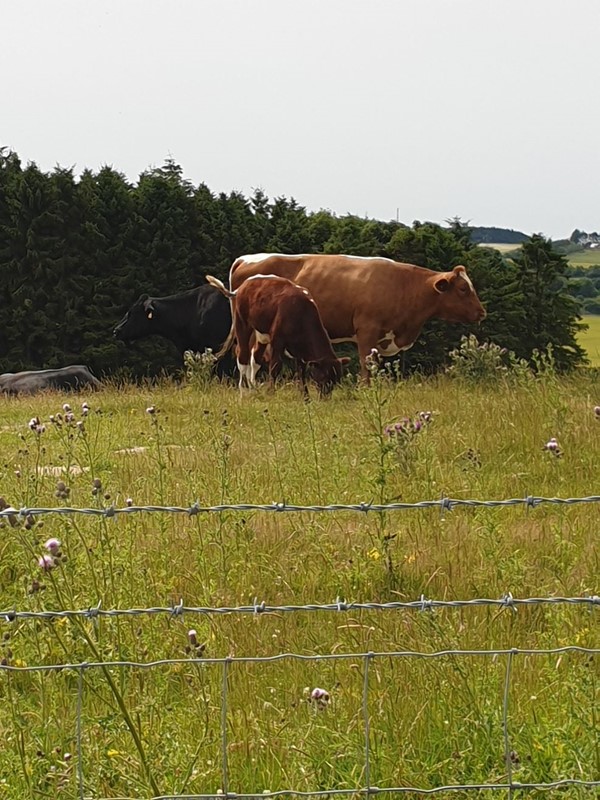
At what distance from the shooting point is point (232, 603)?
4.21 m

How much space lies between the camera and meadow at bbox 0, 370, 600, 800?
2.79m

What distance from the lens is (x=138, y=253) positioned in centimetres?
2134

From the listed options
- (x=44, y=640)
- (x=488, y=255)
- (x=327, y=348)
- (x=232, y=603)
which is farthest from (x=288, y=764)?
(x=488, y=255)

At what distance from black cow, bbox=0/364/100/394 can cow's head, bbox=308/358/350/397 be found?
5074 millimetres

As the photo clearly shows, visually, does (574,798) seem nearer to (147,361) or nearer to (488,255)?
(147,361)

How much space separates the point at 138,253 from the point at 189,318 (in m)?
4.38

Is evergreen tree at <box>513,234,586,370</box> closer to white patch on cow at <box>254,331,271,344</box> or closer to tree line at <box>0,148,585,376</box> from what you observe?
tree line at <box>0,148,585,376</box>

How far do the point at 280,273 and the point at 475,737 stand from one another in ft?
38.1

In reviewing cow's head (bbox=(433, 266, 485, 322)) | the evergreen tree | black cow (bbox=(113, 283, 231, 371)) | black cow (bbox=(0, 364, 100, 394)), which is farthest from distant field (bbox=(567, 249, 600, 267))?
cow's head (bbox=(433, 266, 485, 322))

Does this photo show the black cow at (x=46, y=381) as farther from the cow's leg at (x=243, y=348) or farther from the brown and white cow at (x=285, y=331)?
the brown and white cow at (x=285, y=331)

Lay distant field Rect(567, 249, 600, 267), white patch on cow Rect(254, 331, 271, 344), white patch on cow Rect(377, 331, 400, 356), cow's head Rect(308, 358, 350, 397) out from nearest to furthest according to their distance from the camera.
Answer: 1. cow's head Rect(308, 358, 350, 397)
2. white patch on cow Rect(254, 331, 271, 344)
3. white patch on cow Rect(377, 331, 400, 356)
4. distant field Rect(567, 249, 600, 267)

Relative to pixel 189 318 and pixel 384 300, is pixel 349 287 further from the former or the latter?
pixel 189 318

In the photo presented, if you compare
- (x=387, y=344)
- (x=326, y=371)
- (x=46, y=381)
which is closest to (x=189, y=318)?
(x=46, y=381)

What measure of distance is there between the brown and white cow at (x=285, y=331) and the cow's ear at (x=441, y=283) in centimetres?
180
